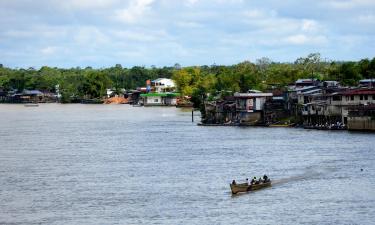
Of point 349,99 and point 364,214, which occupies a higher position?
point 349,99

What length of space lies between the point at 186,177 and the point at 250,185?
28.1 ft

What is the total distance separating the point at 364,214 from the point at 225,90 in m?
93.4

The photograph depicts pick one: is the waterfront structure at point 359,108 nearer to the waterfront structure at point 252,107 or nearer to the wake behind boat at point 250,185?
the waterfront structure at point 252,107

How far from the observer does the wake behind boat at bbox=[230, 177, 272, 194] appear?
51875 millimetres

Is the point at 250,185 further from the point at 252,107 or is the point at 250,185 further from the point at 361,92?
the point at 252,107

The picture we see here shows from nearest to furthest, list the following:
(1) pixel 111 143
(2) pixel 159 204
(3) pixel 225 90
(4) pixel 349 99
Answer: (2) pixel 159 204 < (1) pixel 111 143 < (4) pixel 349 99 < (3) pixel 225 90

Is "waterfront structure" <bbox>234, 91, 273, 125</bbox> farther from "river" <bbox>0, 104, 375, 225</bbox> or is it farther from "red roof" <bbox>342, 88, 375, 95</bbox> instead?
"red roof" <bbox>342, 88, 375, 95</bbox>

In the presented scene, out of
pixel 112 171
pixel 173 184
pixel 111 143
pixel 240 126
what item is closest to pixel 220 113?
pixel 240 126

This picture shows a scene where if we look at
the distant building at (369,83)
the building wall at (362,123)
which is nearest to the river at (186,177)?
the building wall at (362,123)

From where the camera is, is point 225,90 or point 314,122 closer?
point 314,122

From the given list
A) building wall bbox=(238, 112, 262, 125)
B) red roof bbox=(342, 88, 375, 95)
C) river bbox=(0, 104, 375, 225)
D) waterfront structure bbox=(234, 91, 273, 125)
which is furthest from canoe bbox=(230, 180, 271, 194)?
building wall bbox=(238, 112, 262, 125)

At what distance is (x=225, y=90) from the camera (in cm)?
13838

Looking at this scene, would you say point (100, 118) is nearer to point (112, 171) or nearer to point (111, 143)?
point (111, 143)

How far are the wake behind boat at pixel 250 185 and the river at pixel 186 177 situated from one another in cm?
50
